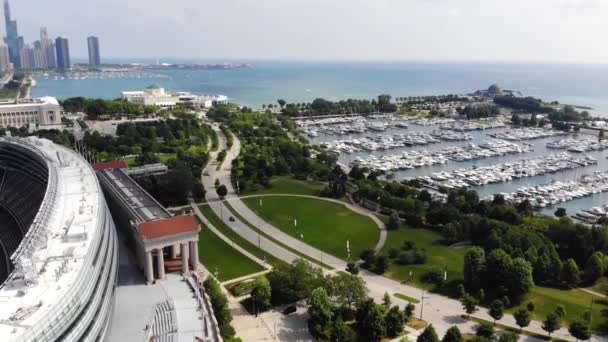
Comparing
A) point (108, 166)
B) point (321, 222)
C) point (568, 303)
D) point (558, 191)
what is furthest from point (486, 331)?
point (558, 191)

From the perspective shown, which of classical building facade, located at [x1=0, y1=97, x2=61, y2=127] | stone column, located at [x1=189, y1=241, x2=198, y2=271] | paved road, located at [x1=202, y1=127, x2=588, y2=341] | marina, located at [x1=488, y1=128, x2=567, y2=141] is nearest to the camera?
paved road, located at [x1=202, y1=127, x2=588, y2=341]

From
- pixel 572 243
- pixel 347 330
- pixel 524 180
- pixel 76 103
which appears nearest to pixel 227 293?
pixel 347 330

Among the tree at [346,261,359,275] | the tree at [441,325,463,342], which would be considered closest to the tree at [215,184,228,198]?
the tree at [346,261,359,275]

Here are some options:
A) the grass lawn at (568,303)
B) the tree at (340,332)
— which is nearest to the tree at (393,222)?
the grass lawn at (568,303)

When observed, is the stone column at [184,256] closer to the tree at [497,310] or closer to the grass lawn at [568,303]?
the tree at [497,310]

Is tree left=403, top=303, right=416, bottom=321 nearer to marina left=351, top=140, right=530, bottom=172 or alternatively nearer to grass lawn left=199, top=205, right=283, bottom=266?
grass lawn left=199, top=205, right=283, bottom=266

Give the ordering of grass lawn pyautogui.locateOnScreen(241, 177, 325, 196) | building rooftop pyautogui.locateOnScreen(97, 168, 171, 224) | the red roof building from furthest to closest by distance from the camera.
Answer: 1. grass lawn pyautogui.locateOnScreen(241, 177, 325, 196)
2. the red roof building
3. building rooftop pyautogui.locateOnScreen(97, 168, 171, 224)

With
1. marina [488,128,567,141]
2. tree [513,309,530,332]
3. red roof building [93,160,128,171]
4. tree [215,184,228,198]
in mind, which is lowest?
tree [513,309,530,332]

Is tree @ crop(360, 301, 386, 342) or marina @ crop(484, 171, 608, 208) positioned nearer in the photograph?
tree @ crop(360, 301, 386, 342)
